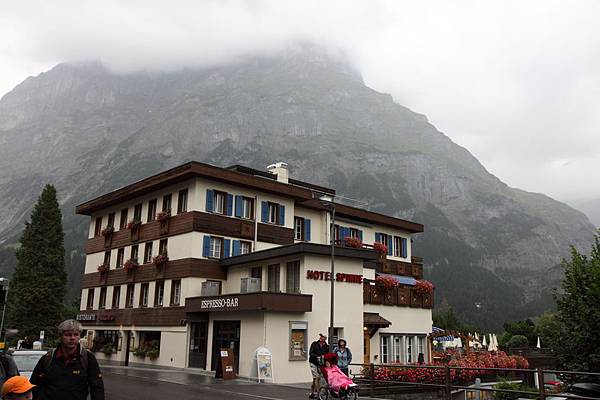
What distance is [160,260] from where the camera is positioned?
34656mm

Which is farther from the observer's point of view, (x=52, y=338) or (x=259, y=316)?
(x=52, y=338)

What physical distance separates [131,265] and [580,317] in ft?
94.0

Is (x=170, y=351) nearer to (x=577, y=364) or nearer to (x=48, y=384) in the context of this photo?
(x=577, y=364)

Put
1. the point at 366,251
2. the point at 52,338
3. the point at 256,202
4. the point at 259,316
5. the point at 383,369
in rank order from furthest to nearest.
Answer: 1. the point at 52,338
2. the point at 256,202
3. the point at 366,251
4. the point at 259,316
5. the point at 383,369

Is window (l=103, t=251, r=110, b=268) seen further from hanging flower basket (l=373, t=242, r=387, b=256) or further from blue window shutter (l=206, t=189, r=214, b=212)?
hanging flower basket (l=373, t=242, r=387, b=256)

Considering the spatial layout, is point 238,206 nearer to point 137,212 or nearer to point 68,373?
point 137,212

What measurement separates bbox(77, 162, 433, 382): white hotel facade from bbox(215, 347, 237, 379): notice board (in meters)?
1.00

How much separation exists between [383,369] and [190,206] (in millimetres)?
15247

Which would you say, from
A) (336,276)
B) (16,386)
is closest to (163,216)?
(336,276)

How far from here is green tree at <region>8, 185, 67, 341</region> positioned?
5034 centimetres

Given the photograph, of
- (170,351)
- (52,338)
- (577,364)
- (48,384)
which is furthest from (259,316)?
(52,338)

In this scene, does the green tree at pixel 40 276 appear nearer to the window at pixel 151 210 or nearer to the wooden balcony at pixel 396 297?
the window at pixel 151 210

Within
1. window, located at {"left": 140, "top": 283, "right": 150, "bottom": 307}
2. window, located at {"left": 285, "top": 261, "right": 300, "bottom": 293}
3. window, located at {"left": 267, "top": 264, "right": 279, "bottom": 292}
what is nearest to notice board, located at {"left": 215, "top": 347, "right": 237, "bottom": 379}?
window, located at {"left": 285, "top": 261, "right": 300, "bottom": 293}

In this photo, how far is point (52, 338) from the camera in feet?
165
